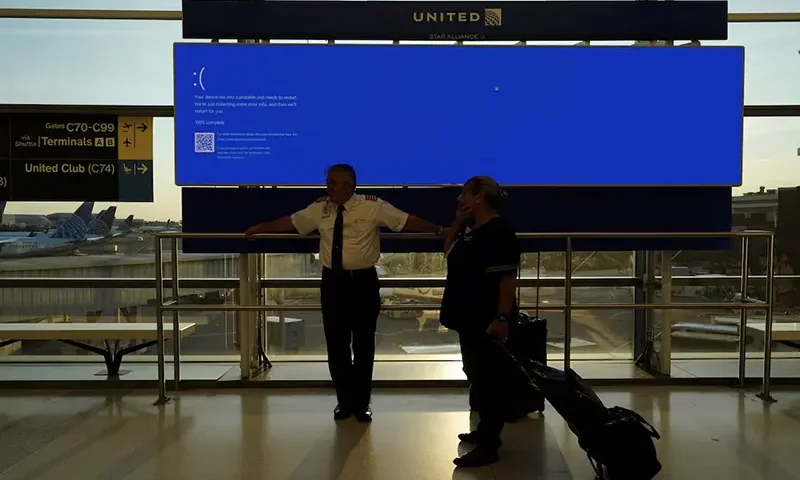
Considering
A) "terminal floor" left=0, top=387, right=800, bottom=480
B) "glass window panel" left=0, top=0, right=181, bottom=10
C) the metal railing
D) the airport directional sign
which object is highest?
"glass window panel" left=0, top=0, right=181, bottom=10

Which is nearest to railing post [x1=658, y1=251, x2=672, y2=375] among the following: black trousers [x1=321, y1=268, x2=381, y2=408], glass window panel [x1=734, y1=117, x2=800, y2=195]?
glass window panel [x1=734, y1=117, x2=800, y2=195]

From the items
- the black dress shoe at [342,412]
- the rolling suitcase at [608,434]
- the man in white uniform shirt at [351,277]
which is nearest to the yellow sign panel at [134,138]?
the man in white uniform shirt at [351,277]

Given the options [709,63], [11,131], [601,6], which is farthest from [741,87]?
→ [11,131]

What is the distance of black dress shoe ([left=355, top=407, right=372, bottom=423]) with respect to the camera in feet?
11.9

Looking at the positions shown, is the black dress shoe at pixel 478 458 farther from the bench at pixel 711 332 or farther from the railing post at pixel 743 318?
the bench at pixel 711 332

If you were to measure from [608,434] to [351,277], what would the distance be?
5.39ft

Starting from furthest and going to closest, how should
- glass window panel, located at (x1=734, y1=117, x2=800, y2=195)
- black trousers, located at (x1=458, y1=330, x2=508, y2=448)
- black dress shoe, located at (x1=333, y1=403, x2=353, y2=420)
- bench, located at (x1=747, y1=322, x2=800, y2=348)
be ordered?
glass window panel, located at (x1=734, y1=117, x2=800, y2=195), bench, located at (x1=747, y1=322, x2=800, y2=348), black dress shoe, located at (x1=333, y1=403, x2=353, y2=420), black trousers, located at (x1=458, y1=330, x2=508, y2=448)

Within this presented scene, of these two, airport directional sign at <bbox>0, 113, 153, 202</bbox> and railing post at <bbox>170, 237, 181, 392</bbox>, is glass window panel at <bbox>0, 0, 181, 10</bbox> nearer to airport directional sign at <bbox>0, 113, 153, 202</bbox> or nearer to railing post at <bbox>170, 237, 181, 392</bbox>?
airport directional sign at <bbox>0, 113, 153, 202</bbox>

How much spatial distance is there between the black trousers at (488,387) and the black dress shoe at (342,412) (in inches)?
37.9

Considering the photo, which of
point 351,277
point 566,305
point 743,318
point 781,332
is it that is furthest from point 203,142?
point 781,332

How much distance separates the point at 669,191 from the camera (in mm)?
4422

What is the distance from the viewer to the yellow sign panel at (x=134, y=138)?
15.5 feet

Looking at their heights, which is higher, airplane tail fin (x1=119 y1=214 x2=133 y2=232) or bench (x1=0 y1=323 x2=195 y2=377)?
airplane tail fin (x1=119 y1=214 x2=133 y2=232)

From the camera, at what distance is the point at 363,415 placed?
3635 mm
